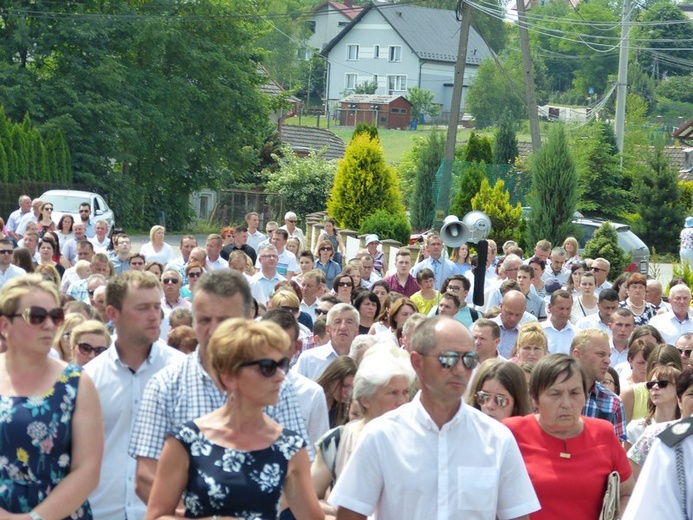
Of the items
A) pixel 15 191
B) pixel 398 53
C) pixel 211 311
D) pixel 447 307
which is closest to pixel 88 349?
pixel 211 311

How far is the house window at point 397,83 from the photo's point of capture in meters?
121

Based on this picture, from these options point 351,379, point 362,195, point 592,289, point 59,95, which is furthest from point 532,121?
point 351,379

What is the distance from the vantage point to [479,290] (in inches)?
555

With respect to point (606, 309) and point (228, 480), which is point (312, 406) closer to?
point (228, 480)

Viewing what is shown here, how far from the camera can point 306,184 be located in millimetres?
46031

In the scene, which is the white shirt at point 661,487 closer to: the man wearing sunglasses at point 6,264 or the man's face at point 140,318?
the man's face at point 140,318

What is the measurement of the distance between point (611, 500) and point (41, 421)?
2.62 m

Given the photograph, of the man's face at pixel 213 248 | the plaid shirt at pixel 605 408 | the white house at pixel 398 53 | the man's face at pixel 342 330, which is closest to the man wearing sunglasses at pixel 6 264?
the man's face at pixel 213 248

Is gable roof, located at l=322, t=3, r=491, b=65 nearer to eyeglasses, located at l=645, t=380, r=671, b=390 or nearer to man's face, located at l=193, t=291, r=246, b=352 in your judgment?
eyeglasses, located at l=645, t=380, r=671, b=390

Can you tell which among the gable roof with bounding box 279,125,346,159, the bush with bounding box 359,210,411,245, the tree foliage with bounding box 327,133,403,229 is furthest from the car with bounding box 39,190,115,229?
the gable roof with bounding box 279,125,346,159

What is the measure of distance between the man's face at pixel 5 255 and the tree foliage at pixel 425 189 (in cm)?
2196

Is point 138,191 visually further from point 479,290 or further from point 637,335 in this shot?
point 637,335

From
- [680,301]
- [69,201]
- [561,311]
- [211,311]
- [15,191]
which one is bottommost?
[15,191]

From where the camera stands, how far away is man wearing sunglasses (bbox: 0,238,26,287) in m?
14.2
